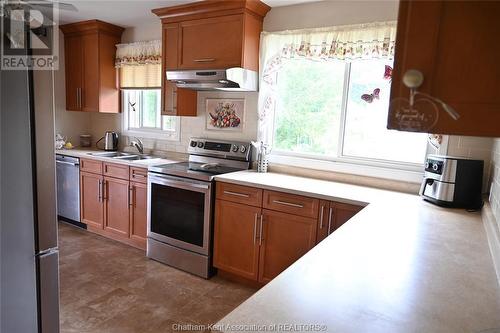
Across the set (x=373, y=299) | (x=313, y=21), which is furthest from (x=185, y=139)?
(x=373, y=299)

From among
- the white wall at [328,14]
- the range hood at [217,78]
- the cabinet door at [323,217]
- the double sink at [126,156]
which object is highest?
the white wall at [328,14]

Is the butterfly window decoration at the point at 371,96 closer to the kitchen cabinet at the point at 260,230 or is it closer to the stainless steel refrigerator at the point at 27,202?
the kitchen cabinet at the point at 260,230

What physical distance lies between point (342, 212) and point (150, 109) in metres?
2.68

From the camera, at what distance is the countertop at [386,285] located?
0.85m

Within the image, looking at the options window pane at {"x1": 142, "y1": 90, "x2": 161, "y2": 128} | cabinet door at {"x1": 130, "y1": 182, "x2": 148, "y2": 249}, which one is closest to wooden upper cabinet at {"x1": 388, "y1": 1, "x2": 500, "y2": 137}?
cabinet door at {"x1": 130, "y1": 182, "x2": 148, "y2": 249}

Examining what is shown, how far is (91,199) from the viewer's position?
370cm

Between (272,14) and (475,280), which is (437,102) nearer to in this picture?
(475,280)

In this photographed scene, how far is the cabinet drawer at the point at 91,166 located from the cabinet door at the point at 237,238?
60.6 inches

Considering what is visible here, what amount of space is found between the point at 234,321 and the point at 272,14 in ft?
9.19

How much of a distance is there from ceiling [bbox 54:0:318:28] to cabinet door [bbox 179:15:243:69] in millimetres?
252

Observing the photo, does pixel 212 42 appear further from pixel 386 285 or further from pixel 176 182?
pixel 386 285

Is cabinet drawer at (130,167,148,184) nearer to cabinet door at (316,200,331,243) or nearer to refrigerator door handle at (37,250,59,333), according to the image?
cabinet door at (316,200,331,243)

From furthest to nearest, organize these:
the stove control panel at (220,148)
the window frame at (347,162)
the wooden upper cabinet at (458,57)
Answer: the stove control panel at (220,148)
the window frame at (347,162)
the wooden upper cabinet at (458,57)

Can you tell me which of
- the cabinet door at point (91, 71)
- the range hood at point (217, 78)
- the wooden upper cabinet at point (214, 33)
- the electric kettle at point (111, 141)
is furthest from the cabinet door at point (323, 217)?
the cabinet door at point (91, 71)
